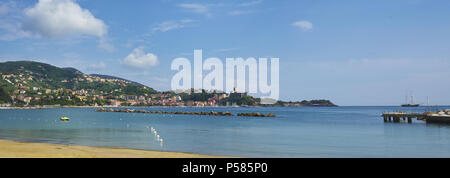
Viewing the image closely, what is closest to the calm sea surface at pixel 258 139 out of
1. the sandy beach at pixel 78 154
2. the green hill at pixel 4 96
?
the sandy beach at pixel 78 154

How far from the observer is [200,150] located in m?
20.9

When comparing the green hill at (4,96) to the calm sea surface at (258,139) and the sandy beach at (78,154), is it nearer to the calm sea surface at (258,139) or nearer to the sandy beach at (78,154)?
the calm sea surface at (258,139)

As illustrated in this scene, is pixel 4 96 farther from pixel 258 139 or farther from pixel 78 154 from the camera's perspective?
pixel 78 154

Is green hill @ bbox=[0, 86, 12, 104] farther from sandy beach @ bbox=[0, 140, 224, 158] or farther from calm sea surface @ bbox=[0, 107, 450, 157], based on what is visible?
sandy beach @ bbox=[0, 140, 224, 158]

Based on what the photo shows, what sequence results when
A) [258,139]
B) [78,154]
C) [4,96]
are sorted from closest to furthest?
[78,154] < [258,139] < [4,96]

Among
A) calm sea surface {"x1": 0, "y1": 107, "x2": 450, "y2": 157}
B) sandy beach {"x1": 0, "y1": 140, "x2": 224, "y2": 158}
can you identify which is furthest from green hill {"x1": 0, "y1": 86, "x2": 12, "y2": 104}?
sandy beach {"x1": 0, "y1": 140, "x2": 224, "y2": 158}

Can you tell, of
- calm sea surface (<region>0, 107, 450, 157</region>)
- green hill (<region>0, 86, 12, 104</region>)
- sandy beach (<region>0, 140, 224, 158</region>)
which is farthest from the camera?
green hill (<region>0, 86, 12, 104</region>)

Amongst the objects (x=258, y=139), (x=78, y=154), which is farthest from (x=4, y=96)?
(x=78, y=154)

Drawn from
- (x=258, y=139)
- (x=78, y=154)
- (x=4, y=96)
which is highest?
(x=4, y=96)

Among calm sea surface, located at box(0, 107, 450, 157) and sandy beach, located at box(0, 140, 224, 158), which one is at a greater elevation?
sandy beach, located at box(0, 140, 224, 158)

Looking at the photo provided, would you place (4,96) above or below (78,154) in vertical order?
above

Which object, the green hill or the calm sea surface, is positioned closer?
the calm sea surface
